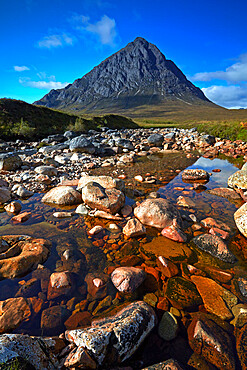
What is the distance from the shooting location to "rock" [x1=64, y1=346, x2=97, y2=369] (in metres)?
1.75

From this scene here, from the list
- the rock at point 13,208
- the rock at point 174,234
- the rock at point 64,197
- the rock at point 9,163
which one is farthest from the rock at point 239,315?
the rock at point 9,163

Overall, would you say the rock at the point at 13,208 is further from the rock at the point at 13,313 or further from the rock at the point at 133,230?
the rock at the point at 133,230

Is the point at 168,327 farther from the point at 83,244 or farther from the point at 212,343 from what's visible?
the point at 83,244

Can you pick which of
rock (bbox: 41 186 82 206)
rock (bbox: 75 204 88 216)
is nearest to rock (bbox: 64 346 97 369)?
rock (bbox: 75 204 88 216)

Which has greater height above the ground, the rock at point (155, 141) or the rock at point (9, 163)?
the rock at point (155, 141)

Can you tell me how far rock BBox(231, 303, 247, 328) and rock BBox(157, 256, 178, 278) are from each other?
41.3 inches

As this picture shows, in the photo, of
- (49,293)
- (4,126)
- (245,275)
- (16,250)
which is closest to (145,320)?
(49,293)

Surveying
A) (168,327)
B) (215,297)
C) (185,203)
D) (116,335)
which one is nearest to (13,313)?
(116,335)

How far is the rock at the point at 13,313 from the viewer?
2346mm

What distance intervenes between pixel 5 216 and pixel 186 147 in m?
19.0

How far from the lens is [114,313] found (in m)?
2.59

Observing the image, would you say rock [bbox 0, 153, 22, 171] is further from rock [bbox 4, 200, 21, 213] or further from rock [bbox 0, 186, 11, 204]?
rock [bbox 4, 200, 21, 213]

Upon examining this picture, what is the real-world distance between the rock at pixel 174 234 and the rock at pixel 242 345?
198 cm

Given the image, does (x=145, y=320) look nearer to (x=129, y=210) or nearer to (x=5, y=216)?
(x=129, y=210)
